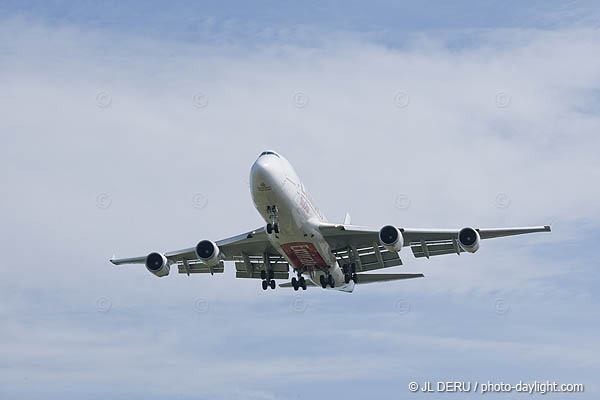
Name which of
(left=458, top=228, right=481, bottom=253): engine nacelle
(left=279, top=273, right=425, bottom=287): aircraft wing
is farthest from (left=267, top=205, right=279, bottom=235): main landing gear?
(left=279, top=273, right=425, bottom=287): aircraft wing

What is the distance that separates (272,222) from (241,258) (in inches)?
337

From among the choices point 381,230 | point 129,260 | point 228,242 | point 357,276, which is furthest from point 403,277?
point 129,260

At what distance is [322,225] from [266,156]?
5.12 m

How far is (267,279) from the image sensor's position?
1831 inches

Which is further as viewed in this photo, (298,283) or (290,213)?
(298,283)

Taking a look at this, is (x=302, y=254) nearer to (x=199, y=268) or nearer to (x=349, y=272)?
(x=349, y=272)

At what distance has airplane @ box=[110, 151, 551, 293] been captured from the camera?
1515 inches

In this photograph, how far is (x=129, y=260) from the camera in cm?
4656

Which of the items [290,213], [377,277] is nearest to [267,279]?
[377,277]

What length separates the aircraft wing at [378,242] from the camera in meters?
42.2

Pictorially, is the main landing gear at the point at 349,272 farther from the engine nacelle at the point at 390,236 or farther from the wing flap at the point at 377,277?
the engine nacelle at the point at 390,236

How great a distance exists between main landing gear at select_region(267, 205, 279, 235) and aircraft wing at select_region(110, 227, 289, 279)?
14.1 feet

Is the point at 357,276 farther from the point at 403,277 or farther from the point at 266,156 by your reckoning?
the point at 266,156

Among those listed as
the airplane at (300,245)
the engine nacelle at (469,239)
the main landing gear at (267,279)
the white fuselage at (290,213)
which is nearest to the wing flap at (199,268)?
the airplane at (300,245)
